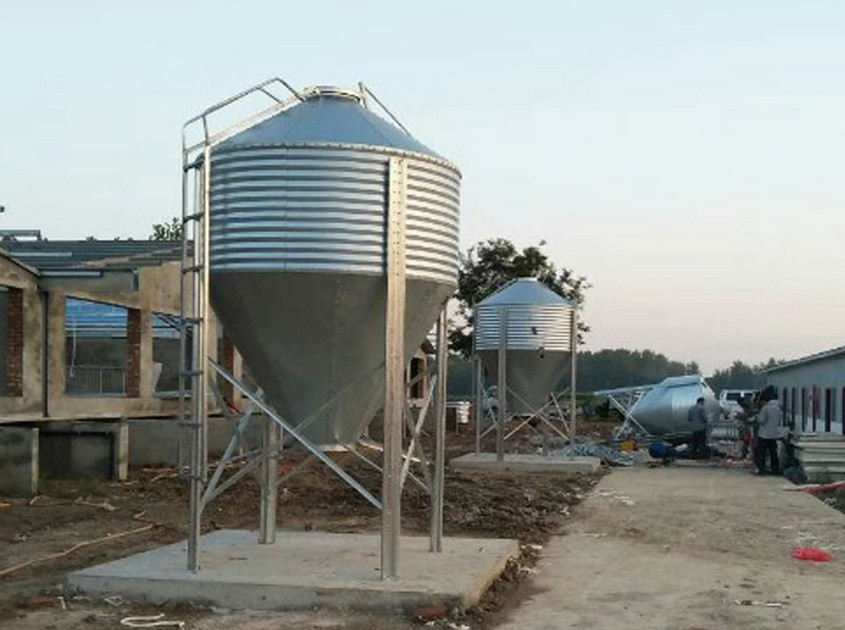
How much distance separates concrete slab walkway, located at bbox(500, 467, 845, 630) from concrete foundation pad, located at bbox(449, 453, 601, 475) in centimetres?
435

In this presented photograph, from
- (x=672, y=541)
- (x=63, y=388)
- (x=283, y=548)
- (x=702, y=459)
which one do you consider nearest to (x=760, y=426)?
(x=702, y=459)

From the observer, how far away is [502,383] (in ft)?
82.8

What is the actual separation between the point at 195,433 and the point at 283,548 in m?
2.10

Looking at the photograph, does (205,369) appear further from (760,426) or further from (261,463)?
(760,426)

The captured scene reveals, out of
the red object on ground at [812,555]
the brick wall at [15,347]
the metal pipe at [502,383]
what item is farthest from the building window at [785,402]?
the red object on ground at [812,555]

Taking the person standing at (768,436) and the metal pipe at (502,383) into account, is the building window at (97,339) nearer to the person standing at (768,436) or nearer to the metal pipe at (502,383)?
the metal pipe at (502,383)

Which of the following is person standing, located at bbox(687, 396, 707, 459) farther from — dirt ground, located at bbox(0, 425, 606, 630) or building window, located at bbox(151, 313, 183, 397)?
building window, located at bbox(151, 313, 183, 397)

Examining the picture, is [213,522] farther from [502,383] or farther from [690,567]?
[502,383]

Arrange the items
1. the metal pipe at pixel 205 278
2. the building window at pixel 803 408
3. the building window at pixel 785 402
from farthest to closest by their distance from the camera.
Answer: the building window at pixel 785 402 → the building window at pixel 803 408 → the metal pipe at pixel 205 278

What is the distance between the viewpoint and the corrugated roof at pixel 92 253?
24.1 metres

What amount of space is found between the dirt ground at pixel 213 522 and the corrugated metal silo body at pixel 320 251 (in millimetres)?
2261

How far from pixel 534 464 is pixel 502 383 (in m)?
1.87

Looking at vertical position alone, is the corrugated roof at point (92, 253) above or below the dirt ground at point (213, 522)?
above

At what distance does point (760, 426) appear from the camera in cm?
2603
